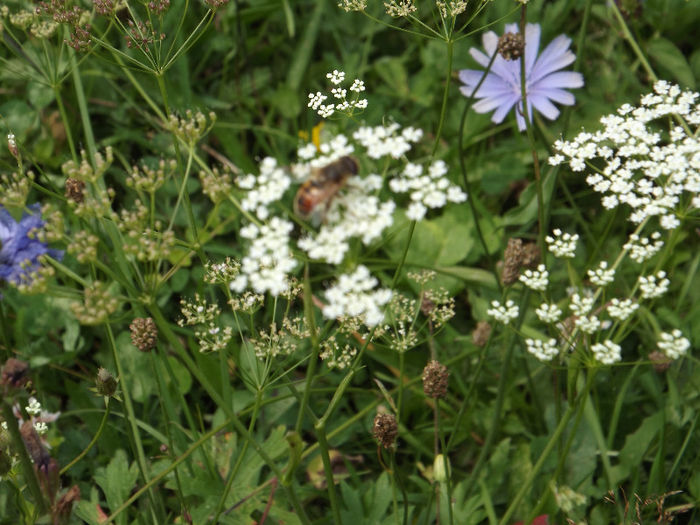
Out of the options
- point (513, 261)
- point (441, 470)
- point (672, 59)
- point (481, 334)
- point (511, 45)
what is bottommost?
point (441, 470)

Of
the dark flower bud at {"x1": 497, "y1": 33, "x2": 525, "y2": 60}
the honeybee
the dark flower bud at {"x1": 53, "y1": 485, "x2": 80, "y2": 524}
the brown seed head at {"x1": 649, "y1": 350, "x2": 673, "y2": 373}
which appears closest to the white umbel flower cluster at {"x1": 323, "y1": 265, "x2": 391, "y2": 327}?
the honeybee

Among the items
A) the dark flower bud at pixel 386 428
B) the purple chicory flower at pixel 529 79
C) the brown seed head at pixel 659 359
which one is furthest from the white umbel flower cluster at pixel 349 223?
the purple chicory flower at pixel 529 79

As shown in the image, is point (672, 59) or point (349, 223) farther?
point (672, 59)

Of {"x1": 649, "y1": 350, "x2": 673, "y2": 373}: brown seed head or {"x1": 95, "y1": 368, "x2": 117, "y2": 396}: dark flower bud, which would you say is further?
{"x1": 649, "y1": 350, "x2": 673, "y2": 373}: brown seed head

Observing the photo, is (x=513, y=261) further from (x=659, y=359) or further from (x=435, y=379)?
(x=659, y=359)

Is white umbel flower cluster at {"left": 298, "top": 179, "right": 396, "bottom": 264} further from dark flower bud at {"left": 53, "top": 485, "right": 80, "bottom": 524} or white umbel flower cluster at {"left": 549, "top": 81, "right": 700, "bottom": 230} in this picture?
dark flower bud at {"left": 53, "top": 485, "right": 80, "bottom": 524}

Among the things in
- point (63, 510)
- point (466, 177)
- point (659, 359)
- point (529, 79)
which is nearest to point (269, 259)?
point (63, 510)
